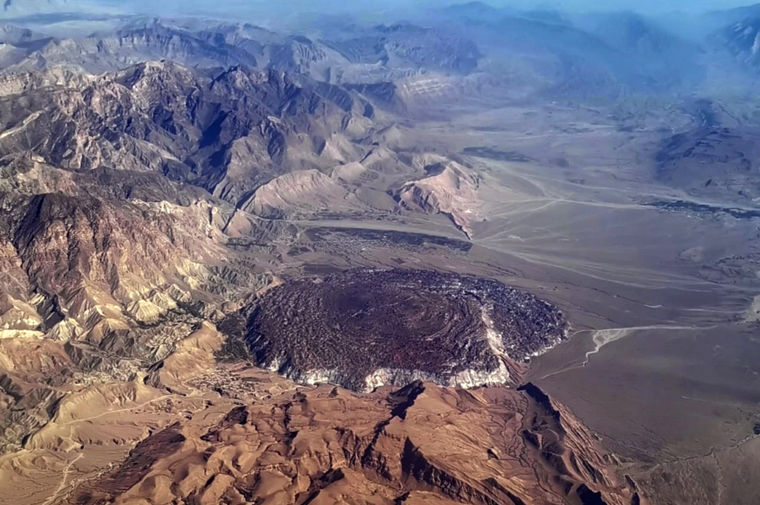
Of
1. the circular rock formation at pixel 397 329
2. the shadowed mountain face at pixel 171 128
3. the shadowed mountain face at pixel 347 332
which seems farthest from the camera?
the shadowed mountain face at pixel 171 128

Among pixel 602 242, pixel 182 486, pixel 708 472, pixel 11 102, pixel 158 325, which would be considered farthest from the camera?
pixel 11 102

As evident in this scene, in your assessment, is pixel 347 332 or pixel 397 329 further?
pixel 397 329

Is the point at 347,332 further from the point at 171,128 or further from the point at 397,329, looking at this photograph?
the point at 171,128

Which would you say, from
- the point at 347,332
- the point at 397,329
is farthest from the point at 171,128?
the point at 397,329

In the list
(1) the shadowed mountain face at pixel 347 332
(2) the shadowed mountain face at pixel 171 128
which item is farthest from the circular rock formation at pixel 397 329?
(2) the shadowed mountain face at pixel 171 128

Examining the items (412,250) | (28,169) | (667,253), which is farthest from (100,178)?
(667,253)

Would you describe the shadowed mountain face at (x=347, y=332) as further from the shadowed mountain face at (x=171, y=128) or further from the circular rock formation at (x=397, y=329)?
the shadowed mountain face at (x=171, y=128)

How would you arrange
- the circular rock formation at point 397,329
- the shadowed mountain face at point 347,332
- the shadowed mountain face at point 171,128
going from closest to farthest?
the shadowed mountain face at point 347,332
the circular rock formation at point 397,329
the shadowed mountain face at point 171,128

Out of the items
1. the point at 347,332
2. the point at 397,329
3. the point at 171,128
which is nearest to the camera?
the point at 347,332

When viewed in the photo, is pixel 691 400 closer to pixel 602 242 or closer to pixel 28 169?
pixel 602 242
